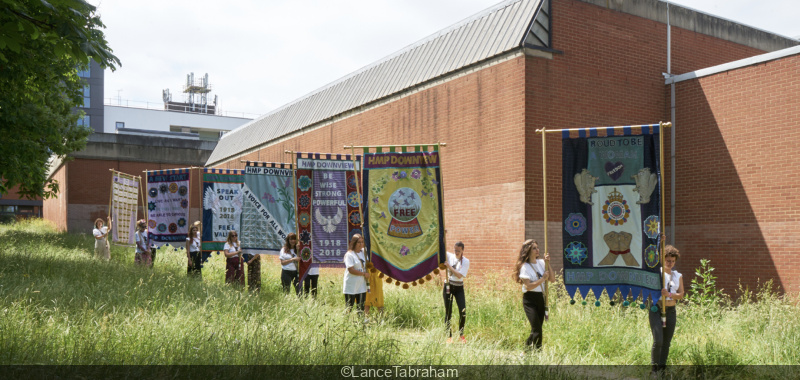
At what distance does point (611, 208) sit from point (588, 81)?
660 cm

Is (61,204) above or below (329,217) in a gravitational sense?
above

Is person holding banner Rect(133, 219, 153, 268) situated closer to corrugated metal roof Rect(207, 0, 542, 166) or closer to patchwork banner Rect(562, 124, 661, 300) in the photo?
corrugated metal roof Rect(207, 0, 542, 166)

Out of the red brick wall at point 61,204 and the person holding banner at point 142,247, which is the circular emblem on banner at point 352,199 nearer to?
the person holding banner at point 142,247

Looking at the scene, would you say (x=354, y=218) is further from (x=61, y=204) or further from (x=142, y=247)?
(x=61, y=204)

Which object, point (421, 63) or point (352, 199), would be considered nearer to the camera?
point (352, 199)

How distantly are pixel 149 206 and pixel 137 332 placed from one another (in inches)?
468

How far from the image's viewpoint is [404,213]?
36.6 feet

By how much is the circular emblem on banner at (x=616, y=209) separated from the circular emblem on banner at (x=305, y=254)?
20.5 ft

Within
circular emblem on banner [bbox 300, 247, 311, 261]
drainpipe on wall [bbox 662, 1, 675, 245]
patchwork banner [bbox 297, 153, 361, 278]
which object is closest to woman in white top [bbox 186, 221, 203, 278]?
circular emblem on banner [bbox 300, 247, 311, 261]

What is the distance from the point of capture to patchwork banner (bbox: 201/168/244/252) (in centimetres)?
1642

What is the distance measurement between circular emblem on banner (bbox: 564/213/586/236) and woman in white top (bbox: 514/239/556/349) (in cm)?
52

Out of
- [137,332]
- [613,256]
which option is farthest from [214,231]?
[613,256]

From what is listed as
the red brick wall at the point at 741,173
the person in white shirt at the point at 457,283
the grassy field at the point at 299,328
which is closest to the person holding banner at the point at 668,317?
the grassy field at the point at 299,328

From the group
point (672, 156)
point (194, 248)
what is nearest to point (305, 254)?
point (194, 248)
